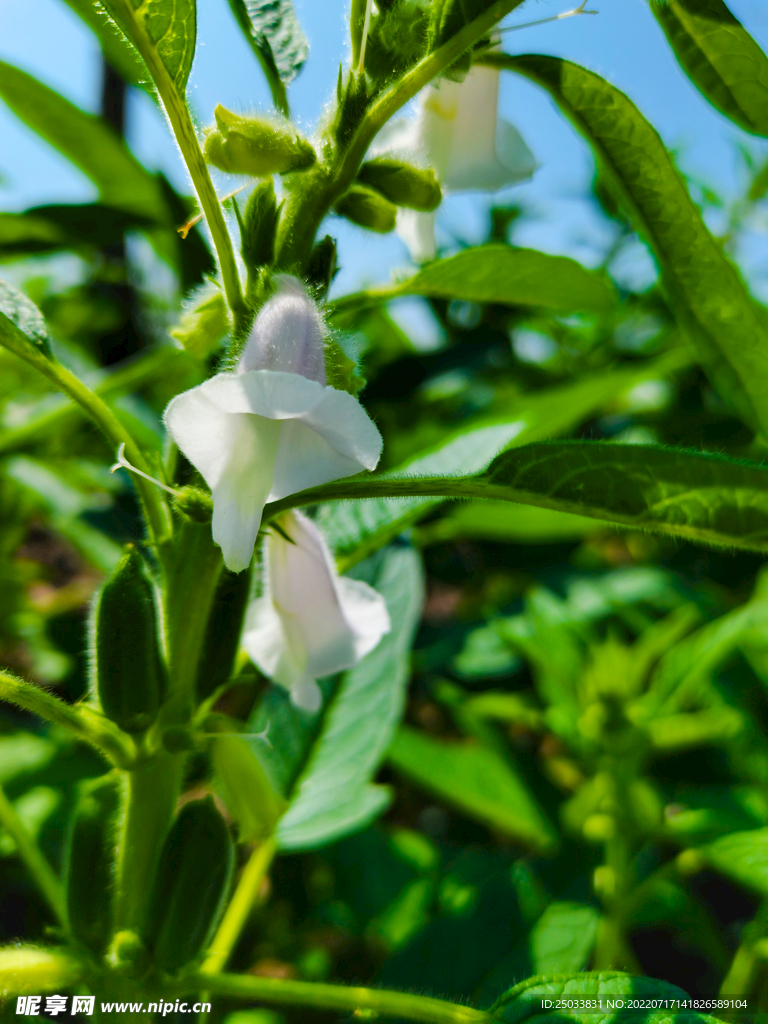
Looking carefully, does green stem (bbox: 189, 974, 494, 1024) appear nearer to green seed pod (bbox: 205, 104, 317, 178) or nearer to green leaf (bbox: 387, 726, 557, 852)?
green seed pod (bbox: 205, 104, 317, 178)

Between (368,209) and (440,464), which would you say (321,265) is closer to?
(368,209)

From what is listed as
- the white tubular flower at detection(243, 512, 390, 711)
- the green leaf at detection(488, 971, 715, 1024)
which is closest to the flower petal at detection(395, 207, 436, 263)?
the white tubular flower at detection(243, 512, 390, 711)

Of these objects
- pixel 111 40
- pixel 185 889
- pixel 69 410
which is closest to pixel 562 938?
pixel 185 889

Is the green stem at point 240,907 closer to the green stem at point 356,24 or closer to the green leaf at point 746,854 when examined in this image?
the green leaf at point 746,854

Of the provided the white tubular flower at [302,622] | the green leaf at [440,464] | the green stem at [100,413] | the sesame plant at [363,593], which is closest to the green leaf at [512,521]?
the sesame plant at [363,593]

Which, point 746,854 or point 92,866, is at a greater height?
point 92,866

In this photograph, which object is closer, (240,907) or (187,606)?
(187,606)

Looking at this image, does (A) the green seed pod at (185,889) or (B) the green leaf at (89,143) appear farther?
(B) the green leaf at (89,143)
